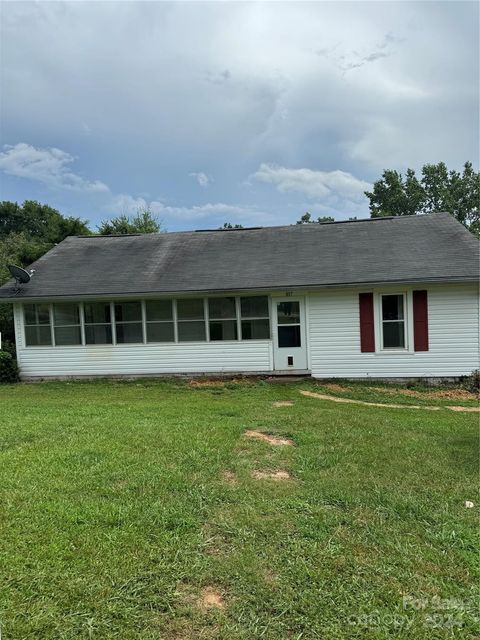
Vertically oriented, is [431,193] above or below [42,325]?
above

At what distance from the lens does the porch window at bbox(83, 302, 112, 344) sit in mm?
12234

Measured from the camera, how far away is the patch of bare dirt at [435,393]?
9492 millimetres

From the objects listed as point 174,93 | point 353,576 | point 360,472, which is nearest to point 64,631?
point 353,576

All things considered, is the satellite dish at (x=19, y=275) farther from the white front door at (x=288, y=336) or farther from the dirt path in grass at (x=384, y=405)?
the dirt path in grass at (x=384, y=405)

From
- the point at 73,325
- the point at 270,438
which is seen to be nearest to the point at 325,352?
the point at 270,438

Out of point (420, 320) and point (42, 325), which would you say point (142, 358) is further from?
point (420, 320)

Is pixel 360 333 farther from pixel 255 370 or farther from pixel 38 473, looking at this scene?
pixel 38 473

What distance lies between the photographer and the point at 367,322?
11117mm

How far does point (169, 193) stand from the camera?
1118 inches

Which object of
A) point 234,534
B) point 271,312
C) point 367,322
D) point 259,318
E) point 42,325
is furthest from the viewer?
point 42,325

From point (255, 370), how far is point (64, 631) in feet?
32.0

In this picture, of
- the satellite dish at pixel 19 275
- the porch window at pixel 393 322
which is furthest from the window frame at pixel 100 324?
the porch window at pixel 393 322

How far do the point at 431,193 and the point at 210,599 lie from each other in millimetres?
42540

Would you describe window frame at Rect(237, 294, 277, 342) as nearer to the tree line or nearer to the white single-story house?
the white single-story house
